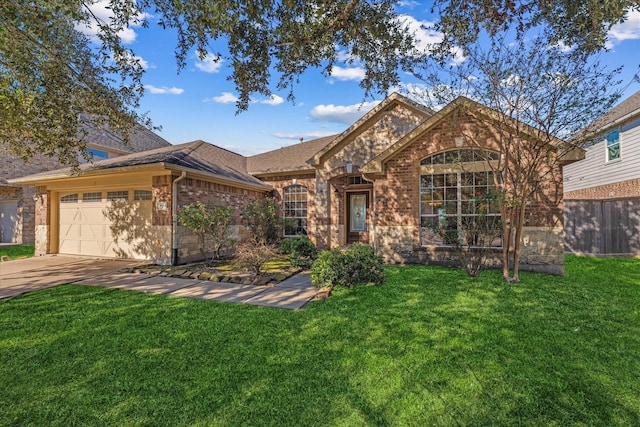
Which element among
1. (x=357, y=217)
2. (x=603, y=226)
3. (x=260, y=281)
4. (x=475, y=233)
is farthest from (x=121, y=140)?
(x=603, y=226)

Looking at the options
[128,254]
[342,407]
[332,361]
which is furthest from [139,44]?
[342,407]

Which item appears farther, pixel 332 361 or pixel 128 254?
pixel 128 254

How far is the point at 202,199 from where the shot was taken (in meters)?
10.5

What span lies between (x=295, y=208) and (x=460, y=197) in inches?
298

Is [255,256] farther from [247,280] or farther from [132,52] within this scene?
[132,52]

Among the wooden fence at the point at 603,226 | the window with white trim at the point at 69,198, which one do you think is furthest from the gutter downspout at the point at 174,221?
the wooden fence at the point at 603,226

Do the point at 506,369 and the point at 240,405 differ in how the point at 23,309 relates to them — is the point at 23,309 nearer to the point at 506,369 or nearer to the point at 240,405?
the point at 240,405

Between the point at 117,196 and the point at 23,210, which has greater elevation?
the point at 117,196

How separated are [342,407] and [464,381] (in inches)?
51.6

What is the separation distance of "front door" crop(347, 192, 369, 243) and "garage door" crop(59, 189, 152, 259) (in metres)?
8.09

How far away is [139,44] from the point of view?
6594mm

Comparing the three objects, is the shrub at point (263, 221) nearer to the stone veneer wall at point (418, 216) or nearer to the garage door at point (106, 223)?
the garage door at point (106, 223)

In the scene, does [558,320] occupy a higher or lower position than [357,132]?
lower

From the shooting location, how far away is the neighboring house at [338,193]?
822 cm
